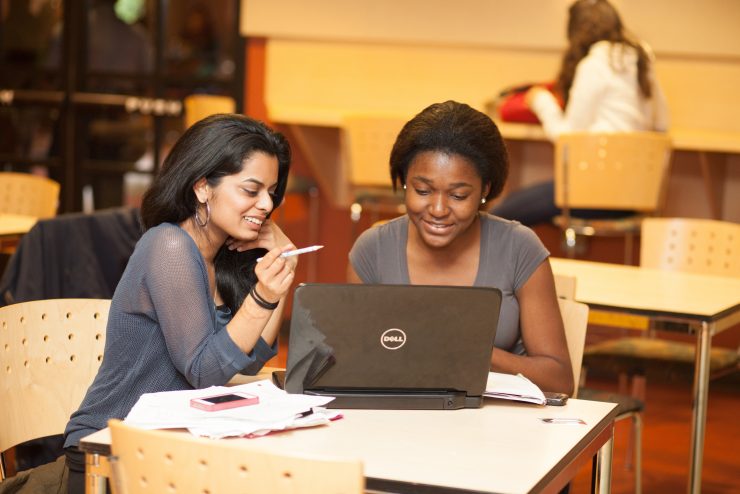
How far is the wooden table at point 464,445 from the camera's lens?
1.83 meters

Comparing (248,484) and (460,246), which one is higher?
(460,246)

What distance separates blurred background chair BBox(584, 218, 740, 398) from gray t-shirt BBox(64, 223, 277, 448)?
71.7 inches

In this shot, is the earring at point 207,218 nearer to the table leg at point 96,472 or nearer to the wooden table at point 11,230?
the table leg at point 96,472

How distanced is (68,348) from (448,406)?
0.88 meters

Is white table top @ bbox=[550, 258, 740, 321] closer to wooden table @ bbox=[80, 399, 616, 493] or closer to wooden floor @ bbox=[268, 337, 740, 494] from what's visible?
wooden floor @ bbox=[268, 337, 740, 494]

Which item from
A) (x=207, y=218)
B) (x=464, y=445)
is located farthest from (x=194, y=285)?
(x=464, y=445)

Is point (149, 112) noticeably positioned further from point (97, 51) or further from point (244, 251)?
point (244, 251)

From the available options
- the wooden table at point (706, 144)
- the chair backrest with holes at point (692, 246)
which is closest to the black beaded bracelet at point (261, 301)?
the chair backrest with holes at point (692, 246)

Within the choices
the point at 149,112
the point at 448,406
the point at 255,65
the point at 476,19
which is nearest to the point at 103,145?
the point at 149,112

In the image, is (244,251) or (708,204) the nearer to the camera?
(244,251)

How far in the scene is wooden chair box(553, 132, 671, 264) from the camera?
4949 millimetres

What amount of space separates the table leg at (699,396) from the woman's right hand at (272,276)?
1467 millimetres

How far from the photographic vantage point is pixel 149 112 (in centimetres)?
726

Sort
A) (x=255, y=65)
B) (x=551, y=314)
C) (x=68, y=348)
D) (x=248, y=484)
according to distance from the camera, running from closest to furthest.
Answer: (x=248, y=484), (x=68, y=348), (x=551, y=314), (x=255, y=65)
